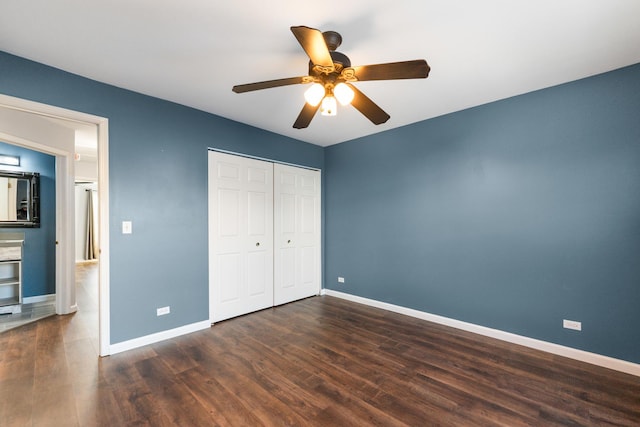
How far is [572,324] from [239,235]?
3.77m

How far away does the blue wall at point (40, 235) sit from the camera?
4.31 meters

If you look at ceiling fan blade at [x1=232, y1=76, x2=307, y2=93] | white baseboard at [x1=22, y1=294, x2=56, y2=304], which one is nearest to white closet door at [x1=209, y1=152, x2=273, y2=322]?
ceiling fan blade at [x1=232, y1=76, x2=307, y2=93]

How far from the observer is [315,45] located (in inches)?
59.5

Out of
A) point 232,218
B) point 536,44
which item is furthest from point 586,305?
point 232,218

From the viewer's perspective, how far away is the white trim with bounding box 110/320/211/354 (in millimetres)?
2727

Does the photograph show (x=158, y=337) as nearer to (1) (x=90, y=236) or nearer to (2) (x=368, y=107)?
(2) (x=368, y=107)

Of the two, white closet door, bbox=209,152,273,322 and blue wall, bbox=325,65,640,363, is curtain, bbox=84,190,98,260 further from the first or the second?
blue wall, bbox=325,65,640,363

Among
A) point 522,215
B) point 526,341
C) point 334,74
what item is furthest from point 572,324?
point 334,74

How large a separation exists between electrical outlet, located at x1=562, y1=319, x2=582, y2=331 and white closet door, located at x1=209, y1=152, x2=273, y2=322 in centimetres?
344

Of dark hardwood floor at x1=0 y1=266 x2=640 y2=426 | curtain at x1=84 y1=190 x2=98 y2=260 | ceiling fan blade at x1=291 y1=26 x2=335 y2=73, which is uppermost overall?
ceiling fan blade at x1=291 y1=26 x2=335 y2=73

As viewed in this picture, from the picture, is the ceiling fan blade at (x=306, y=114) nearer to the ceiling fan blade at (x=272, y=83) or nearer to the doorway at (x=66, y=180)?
the ceiling fan blade at (x=272, y=83)

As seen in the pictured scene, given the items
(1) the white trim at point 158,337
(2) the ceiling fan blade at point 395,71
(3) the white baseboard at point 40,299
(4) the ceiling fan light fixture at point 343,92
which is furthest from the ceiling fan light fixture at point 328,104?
(3) the white baseboard at point 40,299

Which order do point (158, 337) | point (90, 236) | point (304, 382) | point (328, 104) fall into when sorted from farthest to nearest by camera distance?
point (90, 236) → point (158, 337) → point (304, 382) → point (328, 104)

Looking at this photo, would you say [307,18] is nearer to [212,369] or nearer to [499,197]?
[499,197]
